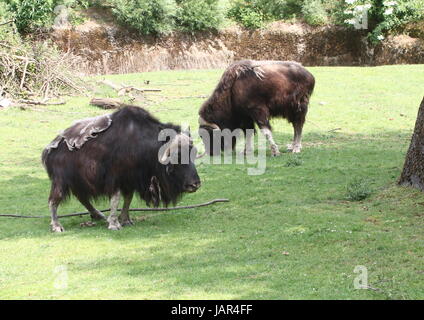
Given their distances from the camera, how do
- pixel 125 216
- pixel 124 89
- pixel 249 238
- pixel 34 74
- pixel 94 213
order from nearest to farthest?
1. pixel 249 238
2. pixel 125 216
3. pixel 94 213
4. pixel 34 74
5. pixel 124 89

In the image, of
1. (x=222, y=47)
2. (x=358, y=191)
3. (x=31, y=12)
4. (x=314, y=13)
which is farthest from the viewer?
(x=314, y=13)

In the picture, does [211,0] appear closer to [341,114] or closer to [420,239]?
[341,114]

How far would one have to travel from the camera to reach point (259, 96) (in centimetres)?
1402

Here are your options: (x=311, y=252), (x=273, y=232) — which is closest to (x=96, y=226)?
(x=273, y=232)

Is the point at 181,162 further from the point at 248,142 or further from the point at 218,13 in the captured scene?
the point at 218,13

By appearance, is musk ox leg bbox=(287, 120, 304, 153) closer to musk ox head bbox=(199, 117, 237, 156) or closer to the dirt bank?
musk ox head bbox=(199, 117, 237, 156)

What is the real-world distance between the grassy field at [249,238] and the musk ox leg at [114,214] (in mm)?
163

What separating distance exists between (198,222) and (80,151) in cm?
192

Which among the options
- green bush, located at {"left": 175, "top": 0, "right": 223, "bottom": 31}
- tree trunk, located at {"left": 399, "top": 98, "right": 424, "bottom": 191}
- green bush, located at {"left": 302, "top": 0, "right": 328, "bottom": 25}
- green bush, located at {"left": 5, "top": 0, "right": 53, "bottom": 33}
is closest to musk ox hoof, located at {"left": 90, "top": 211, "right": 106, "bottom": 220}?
tree trunk, located at {"left": 399, "top": 98, "right": 424, "bottom": 191}

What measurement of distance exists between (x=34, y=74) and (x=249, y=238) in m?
14.1

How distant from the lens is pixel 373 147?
15188 millimetres

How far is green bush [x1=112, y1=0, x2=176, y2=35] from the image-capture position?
92.0 ft

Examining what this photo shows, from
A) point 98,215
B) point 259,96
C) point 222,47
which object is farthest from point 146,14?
point 98,215

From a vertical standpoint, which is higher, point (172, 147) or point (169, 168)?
point (172, 147)
